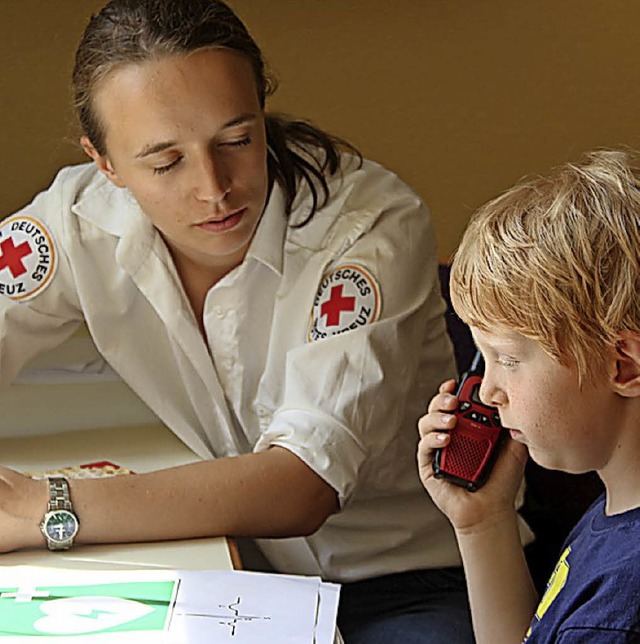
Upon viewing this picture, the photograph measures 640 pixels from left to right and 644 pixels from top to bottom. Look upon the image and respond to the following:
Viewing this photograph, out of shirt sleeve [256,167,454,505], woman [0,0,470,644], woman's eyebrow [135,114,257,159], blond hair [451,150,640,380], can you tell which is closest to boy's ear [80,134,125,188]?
woman [0,0,470,644]

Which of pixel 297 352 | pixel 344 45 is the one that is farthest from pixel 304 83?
pixel 297 352

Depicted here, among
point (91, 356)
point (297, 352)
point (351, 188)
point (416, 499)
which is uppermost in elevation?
point (351, 188)

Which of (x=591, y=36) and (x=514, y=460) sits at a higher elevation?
(x=591, y=36)

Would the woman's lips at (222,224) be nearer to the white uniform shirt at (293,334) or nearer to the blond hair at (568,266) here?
the white uniform shirt at (293,334)

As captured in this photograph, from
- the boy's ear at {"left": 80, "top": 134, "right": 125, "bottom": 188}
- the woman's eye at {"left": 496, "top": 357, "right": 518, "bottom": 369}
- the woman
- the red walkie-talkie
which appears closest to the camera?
the woman's eye at {"left": 496, "top": 357, "right": 518, "bottom": 369}

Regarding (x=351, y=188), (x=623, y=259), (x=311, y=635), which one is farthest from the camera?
(x=351, y=188)

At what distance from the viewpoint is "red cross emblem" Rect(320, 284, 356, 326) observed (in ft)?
4.72

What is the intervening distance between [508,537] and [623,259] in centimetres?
36

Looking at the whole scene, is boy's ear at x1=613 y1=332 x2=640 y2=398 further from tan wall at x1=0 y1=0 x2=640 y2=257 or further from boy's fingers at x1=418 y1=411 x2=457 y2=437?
tan wall at x1=0 y1=0 x2=640 y2=257

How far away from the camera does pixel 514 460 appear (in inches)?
48.8

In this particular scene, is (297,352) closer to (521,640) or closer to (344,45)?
(521,640)

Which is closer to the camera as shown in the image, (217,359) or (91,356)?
(217,359)

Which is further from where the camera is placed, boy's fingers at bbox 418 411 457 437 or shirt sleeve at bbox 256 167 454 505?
shirt sleeve at bbox 256 167 454 505

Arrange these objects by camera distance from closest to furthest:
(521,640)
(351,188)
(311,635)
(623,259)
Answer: (623,259) < (311,635) < (521,640) < (351,188)
